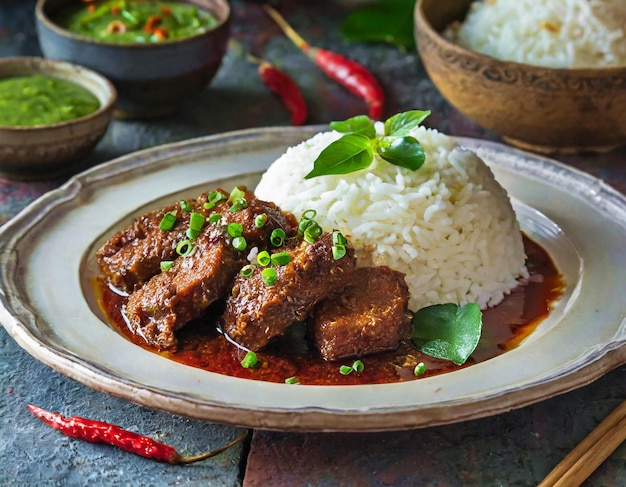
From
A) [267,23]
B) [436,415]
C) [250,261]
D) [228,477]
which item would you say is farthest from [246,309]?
[267,23]

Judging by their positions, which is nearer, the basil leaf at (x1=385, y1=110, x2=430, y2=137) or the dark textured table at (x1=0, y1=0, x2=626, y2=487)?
the dark textured table at (x1=0, y1=0, x2=626, y2=487)

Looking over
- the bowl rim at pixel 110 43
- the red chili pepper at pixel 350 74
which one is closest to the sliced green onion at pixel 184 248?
the bowl rim at pixel 110 43

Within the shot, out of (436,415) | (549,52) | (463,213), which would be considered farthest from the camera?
(549,52)

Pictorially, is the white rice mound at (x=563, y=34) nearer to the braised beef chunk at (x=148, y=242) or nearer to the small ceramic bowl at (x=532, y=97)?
the small ceramic bowl at (x=532, y=97)

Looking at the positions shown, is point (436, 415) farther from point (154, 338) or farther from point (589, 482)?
point (154, 338)

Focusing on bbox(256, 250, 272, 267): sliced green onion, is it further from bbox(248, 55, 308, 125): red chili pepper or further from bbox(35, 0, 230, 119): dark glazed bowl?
bbox(248, 55, 308, 125): red chili pepper

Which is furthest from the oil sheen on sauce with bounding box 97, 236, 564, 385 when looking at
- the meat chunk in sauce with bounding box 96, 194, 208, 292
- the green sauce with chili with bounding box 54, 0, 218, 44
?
the green sauce with chili with bounding box 54, 0, 218, 44
